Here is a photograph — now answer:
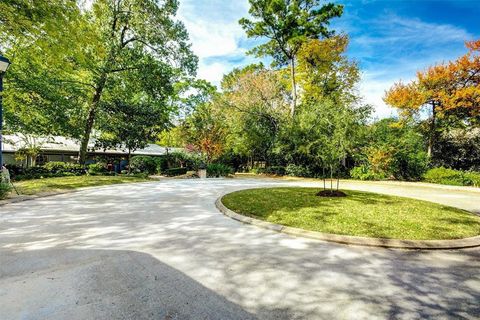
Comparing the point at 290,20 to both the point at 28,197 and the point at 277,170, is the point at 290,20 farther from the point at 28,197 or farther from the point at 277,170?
the point at 28,197

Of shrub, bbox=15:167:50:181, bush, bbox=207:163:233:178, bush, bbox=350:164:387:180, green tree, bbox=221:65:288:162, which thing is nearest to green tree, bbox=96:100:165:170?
shrub, bbox=15:167:50:181

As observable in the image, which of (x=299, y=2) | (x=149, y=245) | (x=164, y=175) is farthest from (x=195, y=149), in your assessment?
(x=149, y=245)

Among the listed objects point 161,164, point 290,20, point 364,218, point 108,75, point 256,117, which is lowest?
point 364,218

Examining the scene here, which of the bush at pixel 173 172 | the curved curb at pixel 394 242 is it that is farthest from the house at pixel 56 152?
the curved curb at pixel 394 242

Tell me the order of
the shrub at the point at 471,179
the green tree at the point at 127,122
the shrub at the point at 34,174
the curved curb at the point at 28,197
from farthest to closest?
the green tree at the point at 127,122, the shrub at the point at 471,179, the shrub at the point at 34,174, the curved curb at the point at 28,197

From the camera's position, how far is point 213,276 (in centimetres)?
327

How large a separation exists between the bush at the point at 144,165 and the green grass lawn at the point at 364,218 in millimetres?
17476

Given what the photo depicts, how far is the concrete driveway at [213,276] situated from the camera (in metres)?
2.56

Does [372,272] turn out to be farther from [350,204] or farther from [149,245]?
[350,204]

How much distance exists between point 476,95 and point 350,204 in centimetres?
2334

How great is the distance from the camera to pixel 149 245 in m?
4.36

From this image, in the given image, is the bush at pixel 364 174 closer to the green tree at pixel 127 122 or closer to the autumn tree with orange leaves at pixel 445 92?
the autumn tree with orange leaves at pixel 445 92

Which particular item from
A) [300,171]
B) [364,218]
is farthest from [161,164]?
[364,218]

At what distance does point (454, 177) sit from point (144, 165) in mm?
25927
